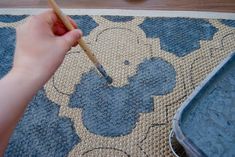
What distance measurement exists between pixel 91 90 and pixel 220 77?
0.32 meters

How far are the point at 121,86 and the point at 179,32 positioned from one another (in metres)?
0.26

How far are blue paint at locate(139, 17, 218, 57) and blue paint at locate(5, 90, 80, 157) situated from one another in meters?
0.36

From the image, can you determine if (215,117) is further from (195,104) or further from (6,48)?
(6,48)

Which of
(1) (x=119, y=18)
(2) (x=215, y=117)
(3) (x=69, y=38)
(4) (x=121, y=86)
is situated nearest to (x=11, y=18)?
(1) (x=119, y=18)

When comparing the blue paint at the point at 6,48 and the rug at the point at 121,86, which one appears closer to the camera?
the rug at the point at 121,86

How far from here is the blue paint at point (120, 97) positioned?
773mm

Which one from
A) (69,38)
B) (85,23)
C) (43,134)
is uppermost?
(69,38)

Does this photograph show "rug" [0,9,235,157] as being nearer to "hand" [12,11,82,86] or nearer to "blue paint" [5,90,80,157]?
"blue paint" [5,90,80,157]

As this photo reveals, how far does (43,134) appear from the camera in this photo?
76 centimetres

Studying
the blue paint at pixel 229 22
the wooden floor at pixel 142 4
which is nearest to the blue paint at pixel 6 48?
the wooden floor at pixel 142 4

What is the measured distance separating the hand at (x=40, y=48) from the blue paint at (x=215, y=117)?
0.28 m

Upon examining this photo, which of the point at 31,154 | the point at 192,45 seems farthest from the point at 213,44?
the point at 31,154

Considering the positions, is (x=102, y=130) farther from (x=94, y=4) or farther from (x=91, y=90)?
(x=94, y=4)

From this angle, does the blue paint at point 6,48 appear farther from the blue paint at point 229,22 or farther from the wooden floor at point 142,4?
the blue paint at point 229,22
